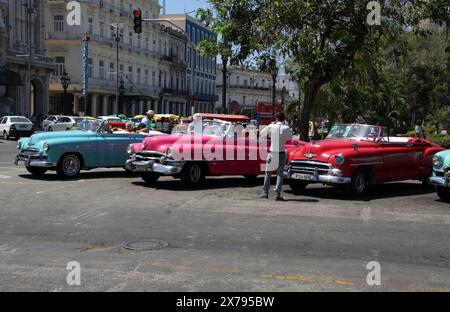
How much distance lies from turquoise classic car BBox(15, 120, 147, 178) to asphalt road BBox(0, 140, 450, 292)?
1233 millimetres

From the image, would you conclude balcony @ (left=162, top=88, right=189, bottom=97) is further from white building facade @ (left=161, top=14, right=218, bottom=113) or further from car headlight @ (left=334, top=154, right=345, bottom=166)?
car headlight @ (left=334, top=154, right=345, bottom=166)

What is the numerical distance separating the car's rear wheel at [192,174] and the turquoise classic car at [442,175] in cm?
513

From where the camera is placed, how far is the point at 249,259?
6.90 meters

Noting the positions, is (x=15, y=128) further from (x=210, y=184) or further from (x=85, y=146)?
(x=210, y=184)

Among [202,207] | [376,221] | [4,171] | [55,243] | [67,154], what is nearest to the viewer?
[55,243]

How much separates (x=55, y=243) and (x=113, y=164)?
24.9 feet

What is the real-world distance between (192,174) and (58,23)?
166ft

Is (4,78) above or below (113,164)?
above

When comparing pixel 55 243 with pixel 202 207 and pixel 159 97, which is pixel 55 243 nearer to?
pixel 202 207

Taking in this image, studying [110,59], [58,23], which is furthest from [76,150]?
[110,59]

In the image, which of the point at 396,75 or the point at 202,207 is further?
the point at 396,75

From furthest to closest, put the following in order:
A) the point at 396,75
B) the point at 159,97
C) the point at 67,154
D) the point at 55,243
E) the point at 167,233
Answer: the point at 159,97 < the point at 396,75 < the point at 67,154 < the point at 167,233 < the point at 55,243

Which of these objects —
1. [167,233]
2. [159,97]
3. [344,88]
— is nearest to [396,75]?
[344,88]

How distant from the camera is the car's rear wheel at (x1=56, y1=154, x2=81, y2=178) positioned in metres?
14.6
